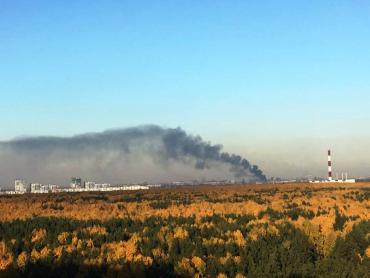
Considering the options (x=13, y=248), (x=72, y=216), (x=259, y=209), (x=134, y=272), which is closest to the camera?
(x=134, y=272)

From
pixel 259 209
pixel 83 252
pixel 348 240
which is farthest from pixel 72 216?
pixel 348 240

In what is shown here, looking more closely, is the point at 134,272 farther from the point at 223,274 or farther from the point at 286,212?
the point at 286,212

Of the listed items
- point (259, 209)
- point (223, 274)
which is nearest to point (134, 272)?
point (223, 274)

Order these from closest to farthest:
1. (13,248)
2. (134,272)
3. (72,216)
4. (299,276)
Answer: (134,272), (299,276), (13,248), (72,216)

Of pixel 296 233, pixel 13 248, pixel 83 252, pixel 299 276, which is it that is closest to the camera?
pixel 299 276

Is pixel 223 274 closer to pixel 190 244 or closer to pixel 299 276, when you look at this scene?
pixel 299 276

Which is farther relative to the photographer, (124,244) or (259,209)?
(259,209)

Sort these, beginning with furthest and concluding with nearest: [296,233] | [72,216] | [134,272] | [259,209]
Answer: [259,209], [72,216], [296,233], [134,272]

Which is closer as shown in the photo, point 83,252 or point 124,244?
point 83,252
